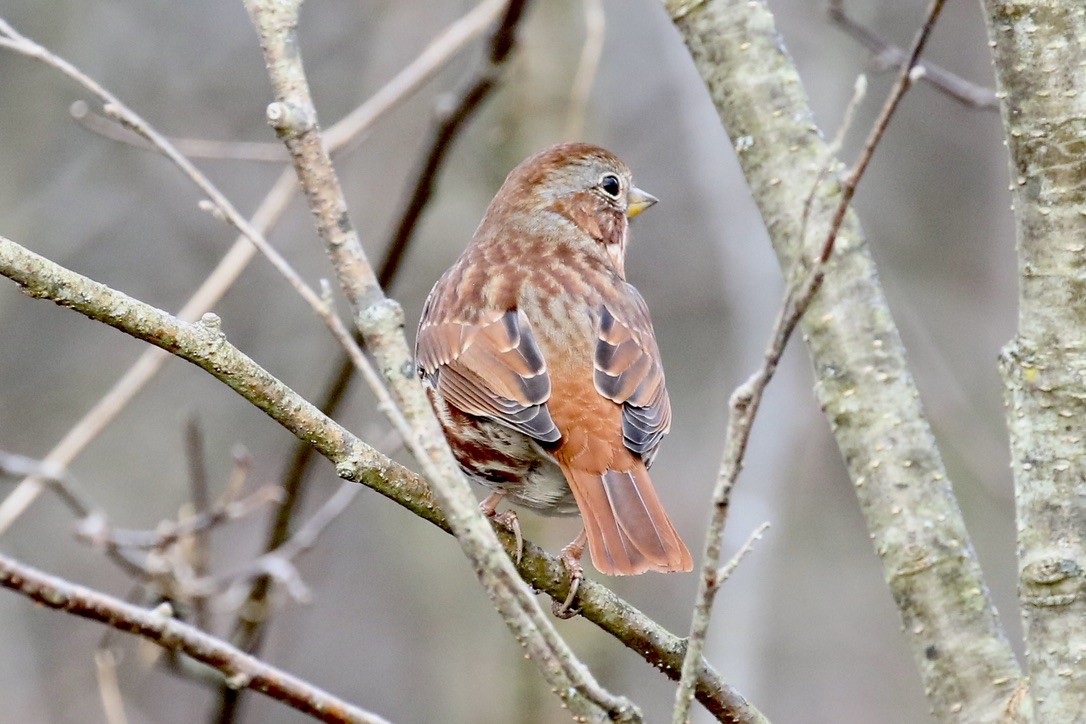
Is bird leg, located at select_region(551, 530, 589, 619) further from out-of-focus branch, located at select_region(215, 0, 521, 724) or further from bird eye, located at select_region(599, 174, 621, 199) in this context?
bird eye, located at select_region(599, 174, 621, 199)

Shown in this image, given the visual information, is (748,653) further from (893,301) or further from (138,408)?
(138,408)

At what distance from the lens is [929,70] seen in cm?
436

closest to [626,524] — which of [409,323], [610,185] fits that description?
[610,185]

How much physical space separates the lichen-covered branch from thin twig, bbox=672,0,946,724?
1.98 feet

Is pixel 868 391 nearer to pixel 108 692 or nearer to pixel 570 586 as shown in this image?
pixel 570 586

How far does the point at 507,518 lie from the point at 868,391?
0.84 meters

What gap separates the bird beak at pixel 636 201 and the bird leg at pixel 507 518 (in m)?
1.47

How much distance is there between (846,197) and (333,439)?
94 cm

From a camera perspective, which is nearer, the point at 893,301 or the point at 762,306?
the point at 762,306

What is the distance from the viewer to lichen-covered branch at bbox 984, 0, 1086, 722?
7.07 ft

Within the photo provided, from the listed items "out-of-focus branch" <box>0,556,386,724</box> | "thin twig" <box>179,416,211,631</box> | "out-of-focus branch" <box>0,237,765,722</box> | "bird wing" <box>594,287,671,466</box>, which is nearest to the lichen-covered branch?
"out-of-focus branch" <box>0,237,765,722</box>

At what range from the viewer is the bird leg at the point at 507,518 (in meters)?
2.59

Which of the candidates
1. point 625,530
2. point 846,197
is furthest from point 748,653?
point 846,197

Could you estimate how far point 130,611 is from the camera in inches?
89.9
